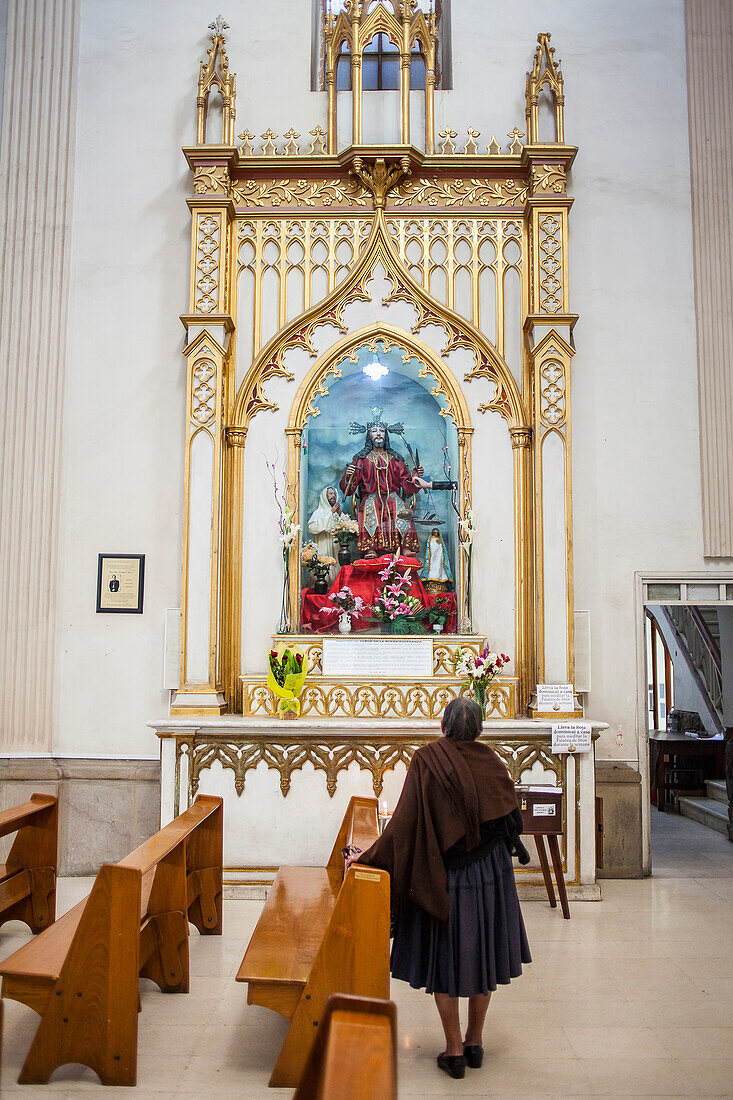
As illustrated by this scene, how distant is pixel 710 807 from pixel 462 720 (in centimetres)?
764

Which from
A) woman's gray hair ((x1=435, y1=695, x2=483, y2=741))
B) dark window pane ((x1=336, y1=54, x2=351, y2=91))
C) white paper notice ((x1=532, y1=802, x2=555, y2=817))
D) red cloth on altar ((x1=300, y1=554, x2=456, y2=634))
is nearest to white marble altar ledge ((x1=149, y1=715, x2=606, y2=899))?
white paper notice ((x1=532, y1=802, x2=555, y2=817))

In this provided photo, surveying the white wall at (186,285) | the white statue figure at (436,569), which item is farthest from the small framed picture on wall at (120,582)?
the white statue figure at (436,569)

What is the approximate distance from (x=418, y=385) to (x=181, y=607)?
293 centimetres

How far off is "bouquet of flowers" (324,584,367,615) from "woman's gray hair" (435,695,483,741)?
3.99m

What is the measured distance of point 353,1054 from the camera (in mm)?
2082

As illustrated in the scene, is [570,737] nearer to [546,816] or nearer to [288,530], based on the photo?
[546,816]

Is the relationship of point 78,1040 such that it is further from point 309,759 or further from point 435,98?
point 435,98

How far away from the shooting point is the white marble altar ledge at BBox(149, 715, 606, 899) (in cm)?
684

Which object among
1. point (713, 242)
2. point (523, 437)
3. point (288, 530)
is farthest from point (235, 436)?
point (713, 242)

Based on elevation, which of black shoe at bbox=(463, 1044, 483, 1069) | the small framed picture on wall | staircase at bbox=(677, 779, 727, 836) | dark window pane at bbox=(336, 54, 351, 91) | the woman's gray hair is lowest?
staircase at bbox=(677, 779, 727, 836)

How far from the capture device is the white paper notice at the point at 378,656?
7523 mm

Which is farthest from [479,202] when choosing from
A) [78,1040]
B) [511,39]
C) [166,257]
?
[78,1040]

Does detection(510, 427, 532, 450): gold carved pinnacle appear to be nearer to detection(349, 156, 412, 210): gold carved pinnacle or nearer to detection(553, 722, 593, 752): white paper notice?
detection(349, 156, 412, 210): gold carved pinnacle

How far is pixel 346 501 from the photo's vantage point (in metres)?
8.27
